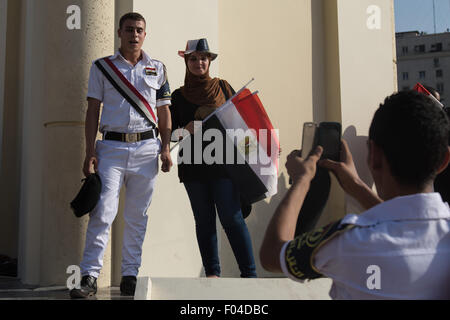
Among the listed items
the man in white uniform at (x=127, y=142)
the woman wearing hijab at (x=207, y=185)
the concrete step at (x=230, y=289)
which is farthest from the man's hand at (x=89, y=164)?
the concrete step at (x=230, y=289)

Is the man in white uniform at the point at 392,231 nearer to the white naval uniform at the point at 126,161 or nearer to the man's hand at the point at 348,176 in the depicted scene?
the man's hand at the point at 348,176

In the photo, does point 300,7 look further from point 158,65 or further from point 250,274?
point 250,274

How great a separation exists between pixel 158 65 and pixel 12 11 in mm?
3584

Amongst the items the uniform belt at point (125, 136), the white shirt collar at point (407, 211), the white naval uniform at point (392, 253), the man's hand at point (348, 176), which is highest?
the uniform belt at point (125, 136)

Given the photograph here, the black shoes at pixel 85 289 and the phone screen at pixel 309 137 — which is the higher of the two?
the phone screen at pixel 309 137

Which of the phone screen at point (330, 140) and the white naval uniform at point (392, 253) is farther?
the phone screen at point (330, 140)

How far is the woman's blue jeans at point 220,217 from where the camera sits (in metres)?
4.05

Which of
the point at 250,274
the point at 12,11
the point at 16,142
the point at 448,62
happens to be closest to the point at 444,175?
the point at 250,274

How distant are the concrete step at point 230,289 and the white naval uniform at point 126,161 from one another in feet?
5.96

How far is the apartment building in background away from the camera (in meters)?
76.4

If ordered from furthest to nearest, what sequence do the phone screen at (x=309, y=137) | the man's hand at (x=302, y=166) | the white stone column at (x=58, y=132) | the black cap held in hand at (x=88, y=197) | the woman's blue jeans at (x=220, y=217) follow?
1. the white stone column at (x=58, y=132)
2. the woman's blue jeans at (x=220, y=217)
3. the black cap held in hand at (x=88, y=197)
4. the phone screen at (x=309, y=137)
5. the man's hand at (x=302, y=166)

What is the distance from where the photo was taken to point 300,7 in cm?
614

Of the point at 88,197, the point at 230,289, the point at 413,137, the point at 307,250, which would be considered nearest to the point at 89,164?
the point at 88,197

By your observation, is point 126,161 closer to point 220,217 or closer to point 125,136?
point 125,136
